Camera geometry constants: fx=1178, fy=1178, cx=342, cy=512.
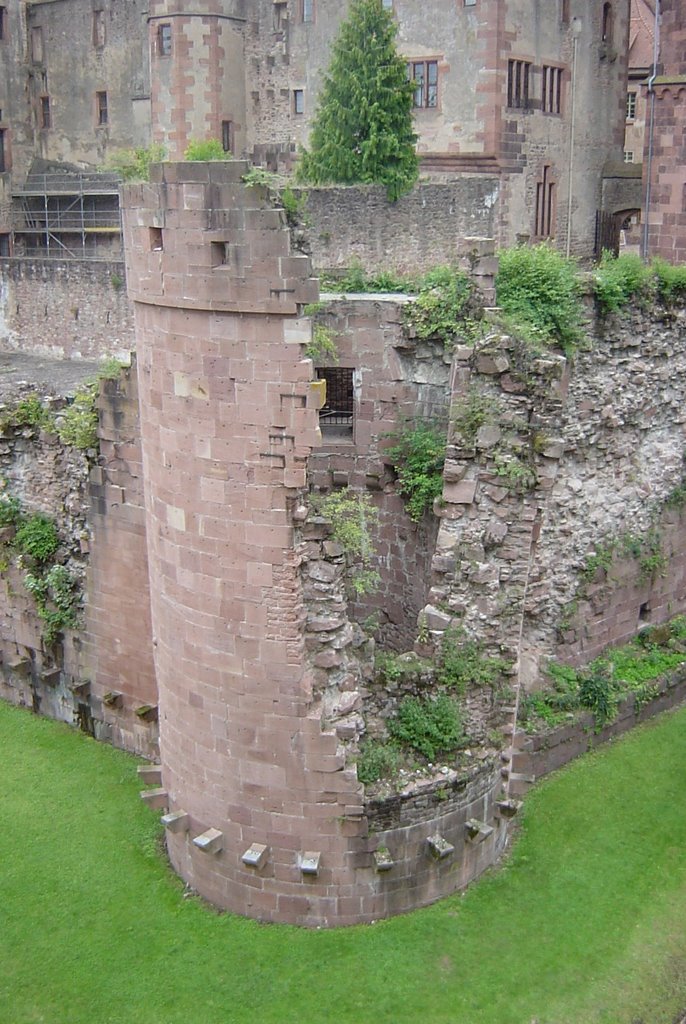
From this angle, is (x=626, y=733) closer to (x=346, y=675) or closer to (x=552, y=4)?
(x=346, y=675)

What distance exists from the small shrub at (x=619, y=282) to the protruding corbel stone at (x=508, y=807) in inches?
238

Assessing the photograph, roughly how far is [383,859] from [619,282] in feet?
24.6

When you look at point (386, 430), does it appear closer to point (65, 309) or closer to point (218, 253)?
point (218, 253)

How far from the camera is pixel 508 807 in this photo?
11273 mm

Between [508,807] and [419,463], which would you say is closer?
[508,807]

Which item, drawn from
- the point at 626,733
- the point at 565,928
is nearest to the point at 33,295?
the point at 626,733

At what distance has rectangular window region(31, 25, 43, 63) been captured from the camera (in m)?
42.5

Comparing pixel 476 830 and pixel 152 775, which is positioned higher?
pixel 152 775

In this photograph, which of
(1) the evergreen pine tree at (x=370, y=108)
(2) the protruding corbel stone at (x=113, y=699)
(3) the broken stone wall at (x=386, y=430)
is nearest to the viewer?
(2) the protruding corbel stone at (x=113, y=699)

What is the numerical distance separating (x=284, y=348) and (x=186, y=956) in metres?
5.24

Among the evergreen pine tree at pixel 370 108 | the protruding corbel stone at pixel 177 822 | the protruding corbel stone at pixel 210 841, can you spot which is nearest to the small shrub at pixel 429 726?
the protruding corbel stone at pixel 210 841

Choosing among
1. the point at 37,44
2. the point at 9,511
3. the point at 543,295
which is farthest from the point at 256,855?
the point at 37,44

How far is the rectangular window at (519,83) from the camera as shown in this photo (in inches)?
1113

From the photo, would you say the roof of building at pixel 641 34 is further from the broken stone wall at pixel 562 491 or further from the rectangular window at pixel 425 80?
the broken stone wall at pixel 562 491
